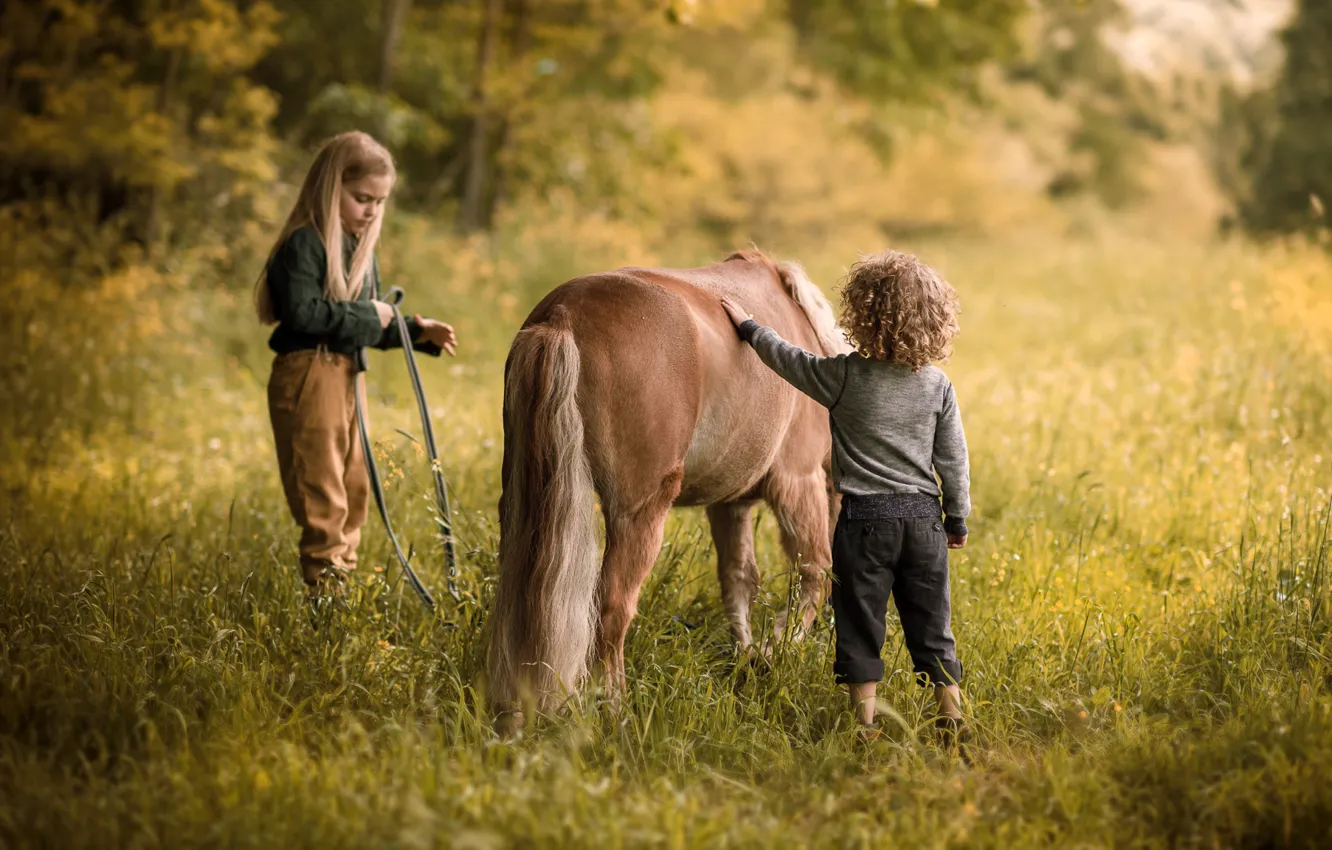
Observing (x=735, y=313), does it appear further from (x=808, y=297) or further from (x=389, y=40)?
(x=389, y=40)

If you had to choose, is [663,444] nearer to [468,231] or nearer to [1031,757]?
[1031,757]

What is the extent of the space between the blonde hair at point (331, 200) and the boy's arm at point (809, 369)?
1.66m

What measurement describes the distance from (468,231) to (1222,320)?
8.03 meters

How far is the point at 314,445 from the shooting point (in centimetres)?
408

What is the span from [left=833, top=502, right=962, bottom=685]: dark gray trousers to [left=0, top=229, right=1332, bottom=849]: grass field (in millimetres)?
195

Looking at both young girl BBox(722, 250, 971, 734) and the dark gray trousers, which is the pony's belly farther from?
the dark gray trousers

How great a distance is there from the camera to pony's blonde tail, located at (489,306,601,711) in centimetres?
303

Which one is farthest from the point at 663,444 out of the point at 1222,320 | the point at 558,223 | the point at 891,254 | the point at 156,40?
the point at 558,223

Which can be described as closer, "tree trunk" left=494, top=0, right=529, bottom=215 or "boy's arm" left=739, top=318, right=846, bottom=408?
"boy's arm" left=739, top=318, right=846, bottom=408

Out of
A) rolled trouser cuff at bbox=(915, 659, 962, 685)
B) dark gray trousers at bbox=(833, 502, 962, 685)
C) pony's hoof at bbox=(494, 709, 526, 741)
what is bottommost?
pony's hoof at bbox=(494, 709, 526, 741)

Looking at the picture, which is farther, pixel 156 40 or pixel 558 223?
pixel 558 223

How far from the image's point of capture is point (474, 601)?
A: 3619 mm

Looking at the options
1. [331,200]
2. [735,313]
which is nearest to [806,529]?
[735,313]

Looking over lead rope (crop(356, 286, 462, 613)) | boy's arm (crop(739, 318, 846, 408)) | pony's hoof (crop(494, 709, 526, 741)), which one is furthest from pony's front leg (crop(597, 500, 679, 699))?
lead rope (crop(356, 286, 462, 613))
